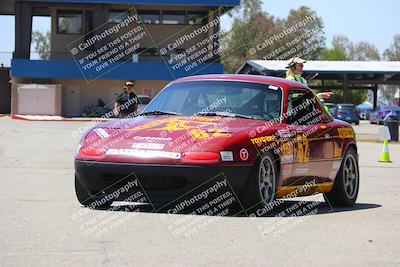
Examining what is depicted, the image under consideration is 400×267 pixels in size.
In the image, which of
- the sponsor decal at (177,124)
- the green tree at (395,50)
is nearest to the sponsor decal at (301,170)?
the sponsor decal at (177,124)

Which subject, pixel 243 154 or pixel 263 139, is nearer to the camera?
pixel 243 154

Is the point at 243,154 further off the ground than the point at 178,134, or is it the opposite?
the point at 178,134

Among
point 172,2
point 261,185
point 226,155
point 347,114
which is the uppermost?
point 172,2

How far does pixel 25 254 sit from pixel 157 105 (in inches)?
152

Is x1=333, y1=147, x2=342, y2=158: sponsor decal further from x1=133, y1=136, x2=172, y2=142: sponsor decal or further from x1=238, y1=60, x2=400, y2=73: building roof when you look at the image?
x1=238, y1=60, x2=400, y2=73: building roof

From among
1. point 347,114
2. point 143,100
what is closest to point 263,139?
point 143,100

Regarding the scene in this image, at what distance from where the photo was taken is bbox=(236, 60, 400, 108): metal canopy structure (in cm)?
6038

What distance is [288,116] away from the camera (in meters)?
9.23

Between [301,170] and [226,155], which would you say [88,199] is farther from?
[301,170]

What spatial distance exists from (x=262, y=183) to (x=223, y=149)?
0.63 metres

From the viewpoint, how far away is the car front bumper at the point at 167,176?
25.7 ft

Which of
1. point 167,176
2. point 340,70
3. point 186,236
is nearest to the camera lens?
point 186,236

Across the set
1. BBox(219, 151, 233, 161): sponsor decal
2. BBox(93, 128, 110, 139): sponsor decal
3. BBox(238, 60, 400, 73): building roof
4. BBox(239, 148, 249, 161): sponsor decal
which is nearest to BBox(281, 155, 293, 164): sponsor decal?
BBox(239, 148, 249, 161): sponsor decal

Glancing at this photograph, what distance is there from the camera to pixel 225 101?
30.0ft
